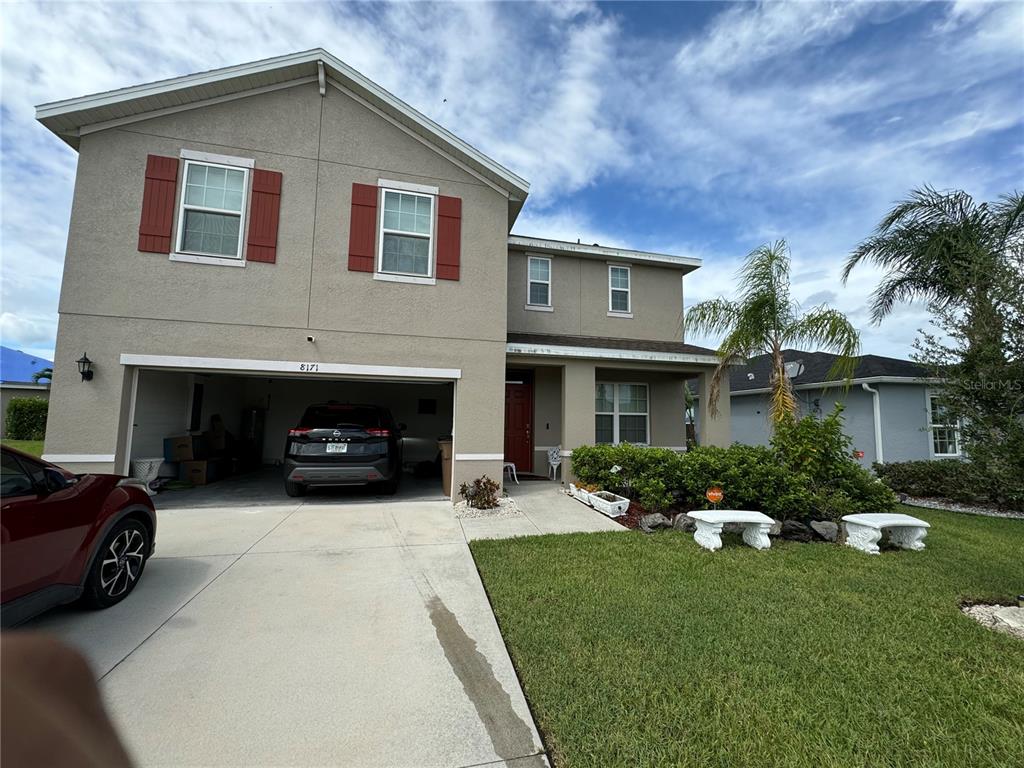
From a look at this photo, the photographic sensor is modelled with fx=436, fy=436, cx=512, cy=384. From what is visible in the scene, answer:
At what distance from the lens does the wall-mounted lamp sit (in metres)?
6.66

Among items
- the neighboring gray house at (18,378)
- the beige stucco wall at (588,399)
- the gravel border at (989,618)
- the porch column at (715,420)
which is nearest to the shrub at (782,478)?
the beige stucco wall at (588,399)

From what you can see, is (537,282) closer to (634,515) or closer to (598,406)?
(598,406)

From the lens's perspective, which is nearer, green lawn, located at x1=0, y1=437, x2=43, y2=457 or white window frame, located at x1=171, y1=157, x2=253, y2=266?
white window frame, located at x1=171, y1=157, x2=253, y2=266

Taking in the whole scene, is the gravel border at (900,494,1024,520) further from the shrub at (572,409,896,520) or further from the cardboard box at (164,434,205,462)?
the cardboard box at (164,434,205,462)

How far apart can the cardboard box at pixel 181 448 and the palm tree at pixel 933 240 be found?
15759 millimetres

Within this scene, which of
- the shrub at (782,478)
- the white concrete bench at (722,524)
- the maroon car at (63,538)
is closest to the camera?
the maroon car at (63,538)

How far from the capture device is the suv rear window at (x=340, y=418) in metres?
7.53

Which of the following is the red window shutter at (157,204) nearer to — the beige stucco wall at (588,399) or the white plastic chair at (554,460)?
the beige stucco wall at (588,399)

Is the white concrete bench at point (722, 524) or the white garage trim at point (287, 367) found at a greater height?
the white garage trim at point (287, 367)

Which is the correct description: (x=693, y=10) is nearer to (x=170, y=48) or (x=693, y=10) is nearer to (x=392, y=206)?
(x=392, y=206)

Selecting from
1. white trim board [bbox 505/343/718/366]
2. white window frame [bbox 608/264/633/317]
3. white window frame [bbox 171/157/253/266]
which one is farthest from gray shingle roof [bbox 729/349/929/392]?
white window frame [bbox 171/157/253/266]

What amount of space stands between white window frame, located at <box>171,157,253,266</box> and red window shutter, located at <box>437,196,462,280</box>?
328 centimetres

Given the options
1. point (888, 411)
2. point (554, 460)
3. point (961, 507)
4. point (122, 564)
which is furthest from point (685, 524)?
point (888, 411)

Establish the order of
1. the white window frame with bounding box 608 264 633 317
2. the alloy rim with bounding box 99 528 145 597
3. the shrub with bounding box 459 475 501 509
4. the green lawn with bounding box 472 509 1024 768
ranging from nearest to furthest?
the green lawn with bounding box 472 509 1024 768 < the alloy rim with bounding box 99 528 145 597 < the shrub with bounding box 459 475 501 509 < the white window frame with bounding box 608 264 633 317
